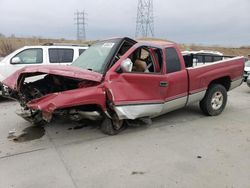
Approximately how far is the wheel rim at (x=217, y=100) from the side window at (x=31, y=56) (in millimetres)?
5883

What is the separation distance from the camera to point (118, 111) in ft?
16.1

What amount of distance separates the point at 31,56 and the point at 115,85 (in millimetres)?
5384

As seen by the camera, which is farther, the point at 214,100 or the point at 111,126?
the point at 214,100

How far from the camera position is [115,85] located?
4.83 metres

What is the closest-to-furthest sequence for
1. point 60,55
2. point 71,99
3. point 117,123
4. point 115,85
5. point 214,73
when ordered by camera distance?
1. point 71,99
2. point 115,85
3. point 117,123
4. point 214,73
5. point 60,55

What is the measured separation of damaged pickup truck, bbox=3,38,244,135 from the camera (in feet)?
15.2

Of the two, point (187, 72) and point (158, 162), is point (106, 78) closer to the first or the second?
point (158, 162)

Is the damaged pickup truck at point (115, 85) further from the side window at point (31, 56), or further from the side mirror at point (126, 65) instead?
the side window at point (31, 56)

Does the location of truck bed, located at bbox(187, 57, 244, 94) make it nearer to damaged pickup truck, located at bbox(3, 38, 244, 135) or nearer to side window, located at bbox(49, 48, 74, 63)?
damaged pickup truck, located at bbox(3, 38, 244, 135)

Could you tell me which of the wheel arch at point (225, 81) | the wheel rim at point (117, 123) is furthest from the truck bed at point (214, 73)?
the wheel rim at point (117, 123)

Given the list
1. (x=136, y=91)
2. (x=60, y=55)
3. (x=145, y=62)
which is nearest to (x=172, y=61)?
(x=145, y=62)

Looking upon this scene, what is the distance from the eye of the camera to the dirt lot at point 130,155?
142 inches

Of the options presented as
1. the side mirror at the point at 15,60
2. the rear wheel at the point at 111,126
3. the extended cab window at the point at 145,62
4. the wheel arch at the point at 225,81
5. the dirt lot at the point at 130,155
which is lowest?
the dirt lot at the point at 130,155

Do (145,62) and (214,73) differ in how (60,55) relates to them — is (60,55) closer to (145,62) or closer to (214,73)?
(145,62)
